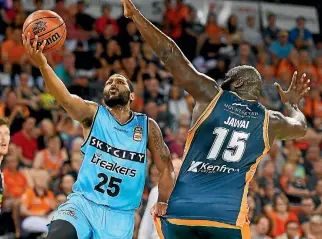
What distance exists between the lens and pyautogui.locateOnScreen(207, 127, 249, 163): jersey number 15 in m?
6.25

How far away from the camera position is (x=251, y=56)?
16.8 meters

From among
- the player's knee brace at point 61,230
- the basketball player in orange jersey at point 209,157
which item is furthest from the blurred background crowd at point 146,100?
the basketball player in orange jersey at point 209,157

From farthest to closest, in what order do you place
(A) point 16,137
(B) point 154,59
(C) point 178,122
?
(B) point 154,59, (C) point 178,122, (A) point 16,137

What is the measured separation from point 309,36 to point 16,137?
8.78 meters

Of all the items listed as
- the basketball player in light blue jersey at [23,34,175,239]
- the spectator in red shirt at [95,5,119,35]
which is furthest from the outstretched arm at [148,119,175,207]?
the spectator in red shirt at [95,5,119,35]

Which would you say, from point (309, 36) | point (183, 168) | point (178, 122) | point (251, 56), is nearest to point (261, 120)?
point (183, 168)

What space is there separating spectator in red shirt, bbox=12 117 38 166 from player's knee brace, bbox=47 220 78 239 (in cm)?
602

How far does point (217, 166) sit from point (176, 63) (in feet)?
3.06

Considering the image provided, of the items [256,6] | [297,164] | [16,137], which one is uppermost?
[256,6]

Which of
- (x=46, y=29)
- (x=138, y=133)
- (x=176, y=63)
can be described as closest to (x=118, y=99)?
(x=138, y=133)

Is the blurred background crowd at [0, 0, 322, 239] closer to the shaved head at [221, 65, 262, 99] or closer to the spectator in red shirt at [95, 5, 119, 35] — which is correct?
the spectator in red shirt at [95, 5, 119, 35]

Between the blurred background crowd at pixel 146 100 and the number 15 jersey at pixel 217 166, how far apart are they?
2787 mm

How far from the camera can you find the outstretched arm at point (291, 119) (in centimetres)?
662

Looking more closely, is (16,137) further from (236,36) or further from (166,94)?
(236,36)
